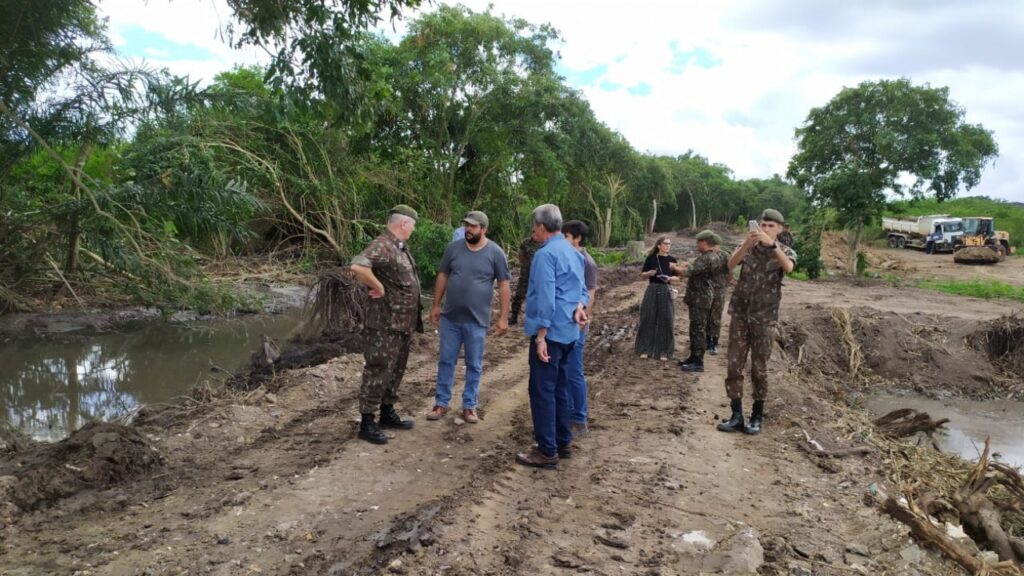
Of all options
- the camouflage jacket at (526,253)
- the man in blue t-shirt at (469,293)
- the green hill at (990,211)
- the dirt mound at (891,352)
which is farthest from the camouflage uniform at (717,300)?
the green hill at (990,211)

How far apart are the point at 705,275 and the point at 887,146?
14.6 m

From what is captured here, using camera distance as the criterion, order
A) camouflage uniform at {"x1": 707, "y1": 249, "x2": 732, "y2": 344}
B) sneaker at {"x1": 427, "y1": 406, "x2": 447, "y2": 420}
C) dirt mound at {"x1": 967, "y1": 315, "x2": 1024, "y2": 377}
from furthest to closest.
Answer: dirt mound at {"x1": 967, "y1": 315, "x2": 1024, "y2": 377}, camouflage uniform at {"x1": 707, "y1": 249, "x2": 732, "y2": 344}, sneaker at {"x1": 427, "y1": 406, "x2": 447, "y2": 420}

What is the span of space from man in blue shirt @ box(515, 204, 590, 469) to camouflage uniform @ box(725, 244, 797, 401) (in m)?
1.45

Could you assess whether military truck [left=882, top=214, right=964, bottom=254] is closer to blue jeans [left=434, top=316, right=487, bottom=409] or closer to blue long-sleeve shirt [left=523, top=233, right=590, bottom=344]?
blue jeans [left=434, top=316, right=487, bottom=409]

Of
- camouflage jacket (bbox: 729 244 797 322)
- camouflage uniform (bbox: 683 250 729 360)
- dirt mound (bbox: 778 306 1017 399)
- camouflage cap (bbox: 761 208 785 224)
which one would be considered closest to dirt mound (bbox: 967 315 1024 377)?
dirt mound (bbox: 778 306 1017 399)

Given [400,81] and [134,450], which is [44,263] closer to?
[134,450]

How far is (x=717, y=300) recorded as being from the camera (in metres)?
8.30

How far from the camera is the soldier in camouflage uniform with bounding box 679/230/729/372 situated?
784 centimetres

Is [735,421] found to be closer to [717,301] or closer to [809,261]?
[717,301]

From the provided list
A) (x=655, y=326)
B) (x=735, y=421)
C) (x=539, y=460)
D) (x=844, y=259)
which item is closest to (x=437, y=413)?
(x=539, y=460)

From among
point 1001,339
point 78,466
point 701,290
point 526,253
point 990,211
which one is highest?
point 990,211

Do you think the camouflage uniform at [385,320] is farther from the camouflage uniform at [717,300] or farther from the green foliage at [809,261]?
the green foliage at [809,261]

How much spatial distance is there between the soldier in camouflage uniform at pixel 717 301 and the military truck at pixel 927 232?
28906 millimetres

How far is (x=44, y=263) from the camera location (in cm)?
1209
